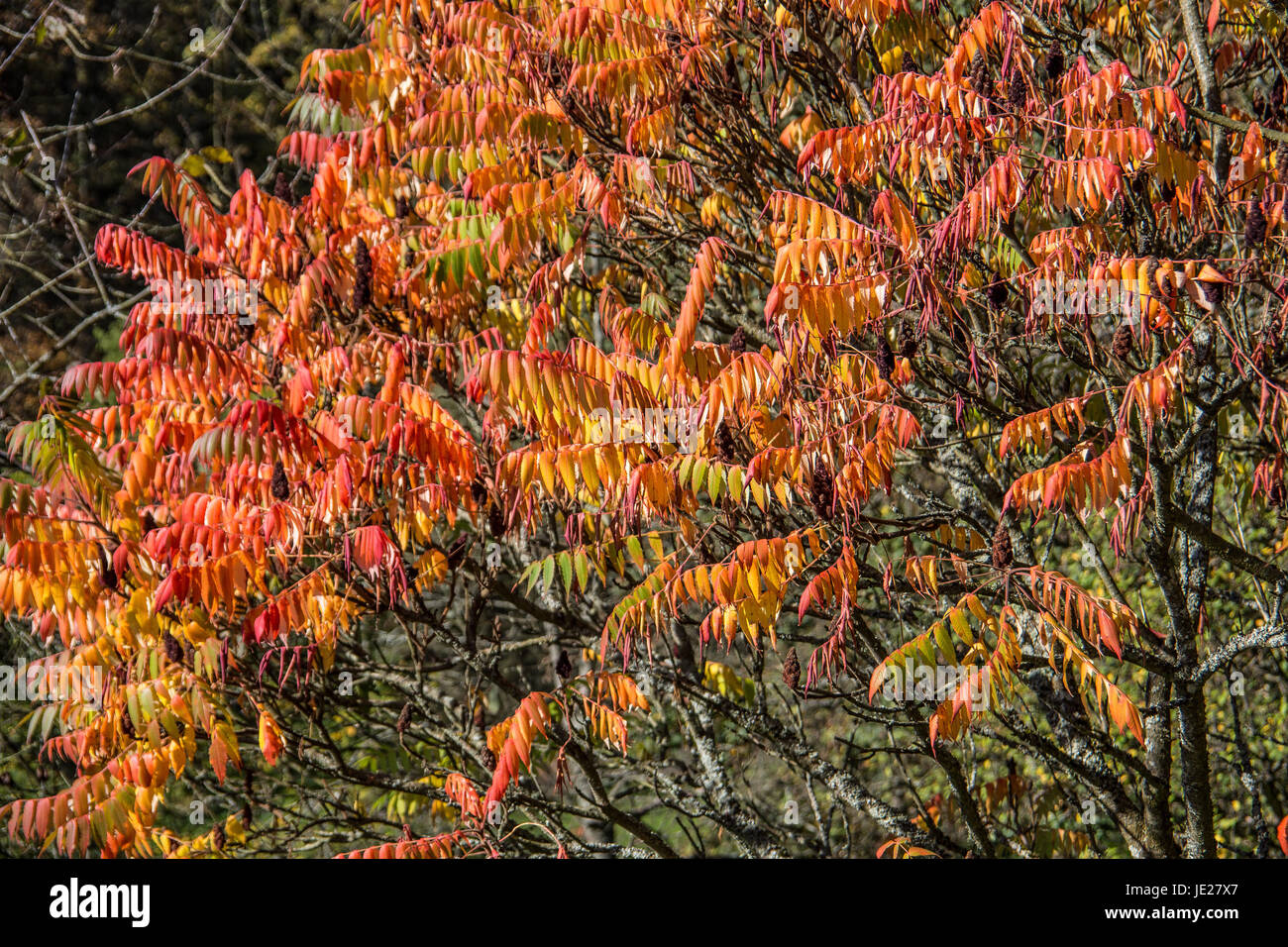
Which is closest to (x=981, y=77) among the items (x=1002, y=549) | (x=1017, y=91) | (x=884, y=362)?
(x=1017, y=91)

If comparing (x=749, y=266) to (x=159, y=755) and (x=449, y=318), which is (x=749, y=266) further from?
(x=159, y=755)

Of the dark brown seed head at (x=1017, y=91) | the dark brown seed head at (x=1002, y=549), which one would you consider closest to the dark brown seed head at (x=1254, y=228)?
the dark brown seed head at (x=1017, y=91)

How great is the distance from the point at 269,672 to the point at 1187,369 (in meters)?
4.78

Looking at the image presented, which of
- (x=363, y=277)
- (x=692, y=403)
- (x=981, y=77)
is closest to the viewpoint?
(x=692, y=403)

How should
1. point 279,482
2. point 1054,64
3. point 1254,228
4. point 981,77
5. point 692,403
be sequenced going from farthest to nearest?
point 1054,64 < point 981,77 < point 279,482 < point 692,403 < point 1254,228

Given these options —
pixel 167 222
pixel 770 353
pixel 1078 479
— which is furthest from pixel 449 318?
pixel 167 222

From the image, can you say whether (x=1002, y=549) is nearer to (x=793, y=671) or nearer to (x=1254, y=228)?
(x=793, y=671)

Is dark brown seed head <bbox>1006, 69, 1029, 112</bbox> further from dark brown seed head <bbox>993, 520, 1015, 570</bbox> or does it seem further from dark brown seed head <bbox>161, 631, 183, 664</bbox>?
dark brown seed head <bbox>161, 631, 183, 664</bbox>

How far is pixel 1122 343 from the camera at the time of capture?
4.02 metres

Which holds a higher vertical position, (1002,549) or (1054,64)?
Result: (1054,64)

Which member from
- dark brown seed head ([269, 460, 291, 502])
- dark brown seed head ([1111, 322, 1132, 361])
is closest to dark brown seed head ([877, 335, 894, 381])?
dark brown seed head ([1111, 322, 1132, 361])

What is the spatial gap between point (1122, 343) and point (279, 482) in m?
3.00

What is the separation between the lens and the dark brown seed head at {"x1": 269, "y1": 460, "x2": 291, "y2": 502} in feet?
14.0

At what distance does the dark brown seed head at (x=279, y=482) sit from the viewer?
425 cm
